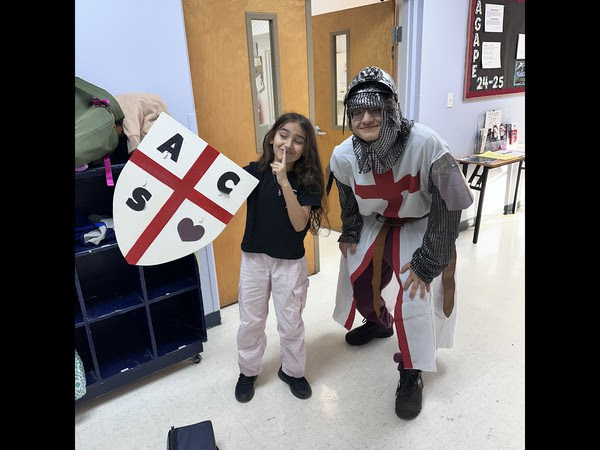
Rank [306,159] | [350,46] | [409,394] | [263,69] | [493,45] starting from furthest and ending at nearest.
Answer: [493,45]
[350,46]
[263,69]
[409,394]
[306,159]

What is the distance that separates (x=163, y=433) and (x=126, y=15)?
1.70 m

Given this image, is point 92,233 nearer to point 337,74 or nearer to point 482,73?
point 337,74

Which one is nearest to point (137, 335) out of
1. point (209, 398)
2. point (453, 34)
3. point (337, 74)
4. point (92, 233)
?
point (209, 398)

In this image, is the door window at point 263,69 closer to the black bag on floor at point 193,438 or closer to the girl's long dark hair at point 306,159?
the girl's long dark hair at point 306,159

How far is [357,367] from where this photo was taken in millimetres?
1979

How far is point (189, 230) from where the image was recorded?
143cm

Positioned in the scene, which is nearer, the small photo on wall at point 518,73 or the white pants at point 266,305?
the white pants at point 266,305

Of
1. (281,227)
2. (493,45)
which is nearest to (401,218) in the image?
(281,227)

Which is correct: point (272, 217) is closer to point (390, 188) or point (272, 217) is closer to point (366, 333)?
point (390, 188)

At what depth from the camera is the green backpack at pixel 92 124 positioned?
1.43 meters

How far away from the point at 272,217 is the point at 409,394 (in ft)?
2.97

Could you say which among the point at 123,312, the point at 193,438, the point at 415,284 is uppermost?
the point at 415,284

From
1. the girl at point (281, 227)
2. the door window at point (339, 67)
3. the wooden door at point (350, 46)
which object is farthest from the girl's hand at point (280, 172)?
the door window at point (339, 67)

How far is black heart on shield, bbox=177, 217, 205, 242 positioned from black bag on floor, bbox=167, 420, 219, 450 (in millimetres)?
670
